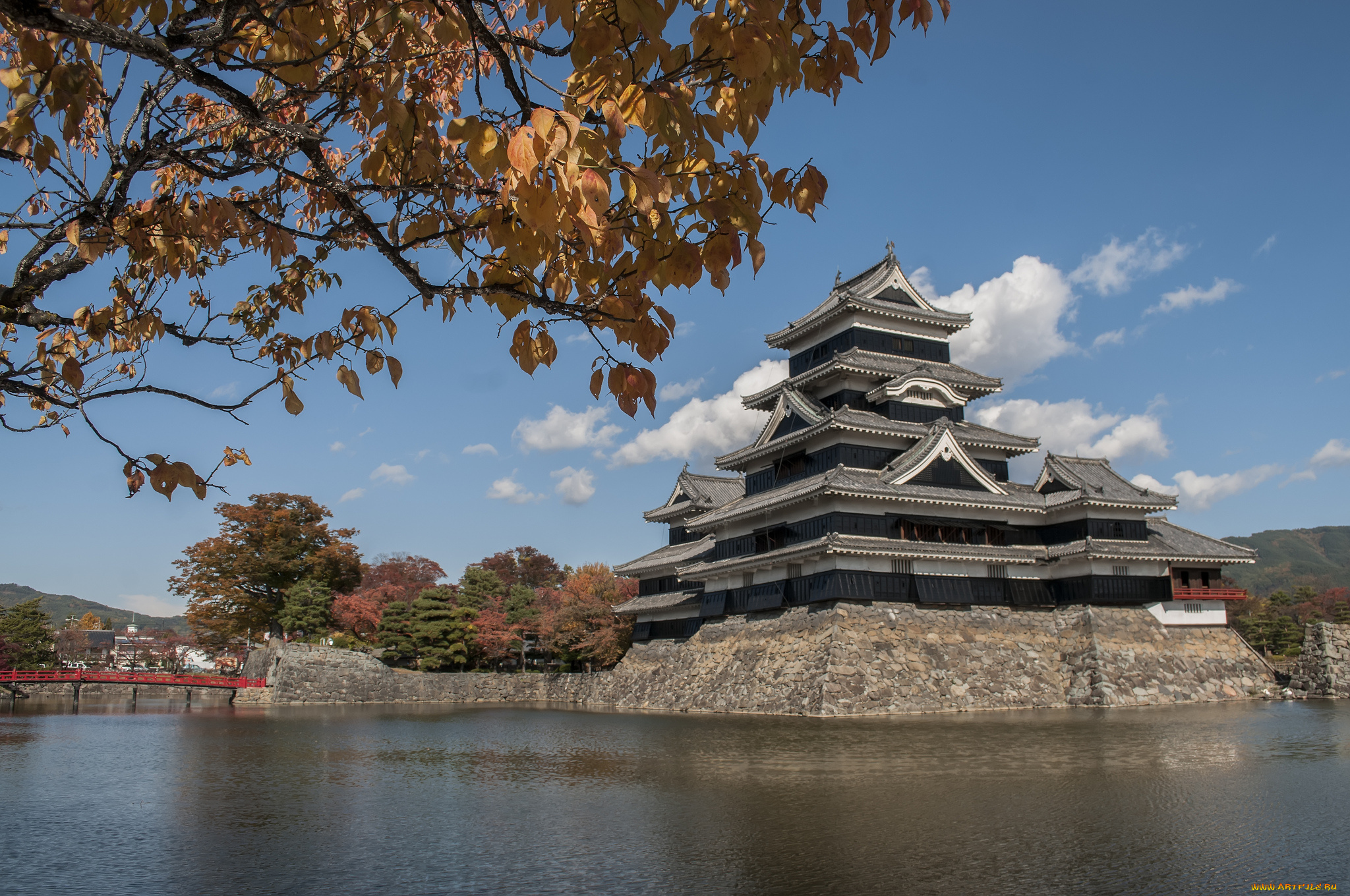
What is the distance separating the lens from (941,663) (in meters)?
23.8

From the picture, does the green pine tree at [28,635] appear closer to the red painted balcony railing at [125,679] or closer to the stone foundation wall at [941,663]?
the red painted balcony railing at [125,679]

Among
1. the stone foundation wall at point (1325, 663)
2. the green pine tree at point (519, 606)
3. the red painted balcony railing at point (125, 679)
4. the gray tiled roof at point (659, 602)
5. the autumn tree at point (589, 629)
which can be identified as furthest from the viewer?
the green pine tree at point (519, 606)

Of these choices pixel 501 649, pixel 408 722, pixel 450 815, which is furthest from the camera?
pixel 501 649

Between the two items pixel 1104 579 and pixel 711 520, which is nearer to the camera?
pixel 1104 579

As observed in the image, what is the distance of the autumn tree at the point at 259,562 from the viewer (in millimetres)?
41031

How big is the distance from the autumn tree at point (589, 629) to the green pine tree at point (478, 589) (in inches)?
172

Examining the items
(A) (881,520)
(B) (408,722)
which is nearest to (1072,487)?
(A) (881,520)

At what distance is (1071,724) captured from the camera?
18109mm

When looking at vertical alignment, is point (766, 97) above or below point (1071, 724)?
above

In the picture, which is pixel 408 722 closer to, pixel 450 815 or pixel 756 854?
pixel 450 815

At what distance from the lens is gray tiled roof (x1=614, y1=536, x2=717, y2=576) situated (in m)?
34.2

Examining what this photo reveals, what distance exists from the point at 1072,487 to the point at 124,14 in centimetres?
2968

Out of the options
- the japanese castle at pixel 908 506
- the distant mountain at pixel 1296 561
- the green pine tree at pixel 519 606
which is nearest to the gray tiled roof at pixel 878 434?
the japanese castle at pixel 908 506

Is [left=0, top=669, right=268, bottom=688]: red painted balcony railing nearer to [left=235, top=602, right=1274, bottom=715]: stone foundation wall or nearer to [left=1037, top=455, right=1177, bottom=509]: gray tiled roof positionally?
[left=235, top=602, right=1274, bottom=715]: stone foundation wall
